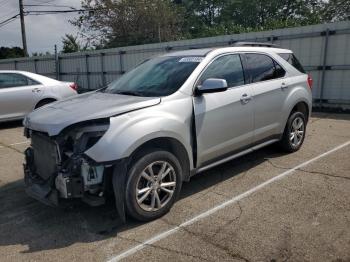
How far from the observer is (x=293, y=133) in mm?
6223

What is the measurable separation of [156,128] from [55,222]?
1531 mm

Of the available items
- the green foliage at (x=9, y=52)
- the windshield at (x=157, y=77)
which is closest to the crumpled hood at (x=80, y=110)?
the windshield at (x=157, y=77)

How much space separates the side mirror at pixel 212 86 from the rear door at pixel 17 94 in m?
6.85

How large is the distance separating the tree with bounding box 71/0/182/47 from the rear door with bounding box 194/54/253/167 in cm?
2580

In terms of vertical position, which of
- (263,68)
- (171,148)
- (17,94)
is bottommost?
(17,94)

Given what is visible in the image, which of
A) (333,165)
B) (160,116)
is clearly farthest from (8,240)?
(333,165)

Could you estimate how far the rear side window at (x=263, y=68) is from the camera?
17.8 feet

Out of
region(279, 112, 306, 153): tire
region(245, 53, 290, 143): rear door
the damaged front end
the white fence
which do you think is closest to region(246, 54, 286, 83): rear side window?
region(245, 53, 290, 143): rear door

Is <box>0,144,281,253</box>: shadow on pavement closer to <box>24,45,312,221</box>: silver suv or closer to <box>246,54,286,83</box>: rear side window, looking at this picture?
<box>24,45,312,221</box>: silver suv

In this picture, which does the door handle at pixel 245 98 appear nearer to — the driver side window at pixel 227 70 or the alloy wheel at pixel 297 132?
the driver side window at pixel 227 70

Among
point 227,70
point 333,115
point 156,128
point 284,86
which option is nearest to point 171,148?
point 156,128

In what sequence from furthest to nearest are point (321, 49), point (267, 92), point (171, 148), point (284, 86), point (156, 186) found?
point (321, 49) → point (284, 86) → point (267, 92) → point (171, 148) → point (156, 186)

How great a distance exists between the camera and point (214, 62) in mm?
4895

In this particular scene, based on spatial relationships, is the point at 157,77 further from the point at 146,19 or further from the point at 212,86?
the point at 146,19
